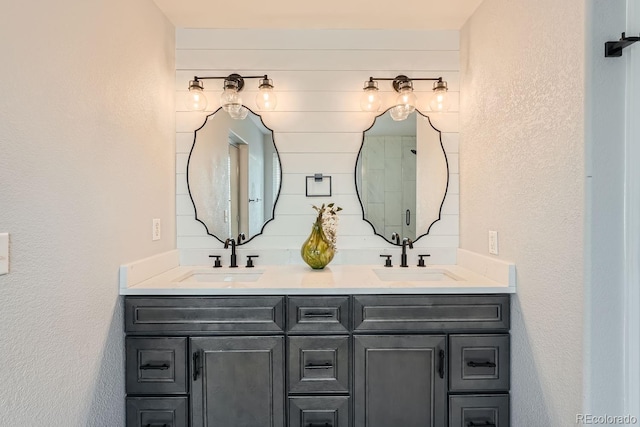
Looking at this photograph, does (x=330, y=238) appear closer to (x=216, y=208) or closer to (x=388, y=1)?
(x=216, y=208)

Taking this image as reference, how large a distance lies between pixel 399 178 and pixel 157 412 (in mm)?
1742

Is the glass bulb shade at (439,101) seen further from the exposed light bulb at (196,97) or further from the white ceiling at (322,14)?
the exposed light bulb at (196,97)

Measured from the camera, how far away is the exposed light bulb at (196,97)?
214 cm

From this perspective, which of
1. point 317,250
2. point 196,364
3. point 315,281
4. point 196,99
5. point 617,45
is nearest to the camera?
point 617,45

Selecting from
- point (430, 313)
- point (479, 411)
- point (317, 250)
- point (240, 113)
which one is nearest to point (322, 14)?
point (240, 113)

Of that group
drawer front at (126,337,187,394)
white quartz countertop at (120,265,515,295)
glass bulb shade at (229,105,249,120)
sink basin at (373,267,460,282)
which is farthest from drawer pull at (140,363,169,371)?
glass bulb shade at (229,105,249,120)

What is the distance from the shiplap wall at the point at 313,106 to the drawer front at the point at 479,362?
0.65 m

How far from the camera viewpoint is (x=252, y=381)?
1.64 m

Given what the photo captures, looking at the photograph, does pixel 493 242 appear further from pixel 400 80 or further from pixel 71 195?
pixel 71 195

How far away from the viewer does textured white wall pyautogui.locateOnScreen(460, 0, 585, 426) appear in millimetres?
1224

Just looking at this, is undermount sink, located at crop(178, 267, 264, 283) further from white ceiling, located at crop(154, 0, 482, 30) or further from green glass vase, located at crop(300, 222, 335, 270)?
white ceiling, located at crop(154, 0, 482, 30)

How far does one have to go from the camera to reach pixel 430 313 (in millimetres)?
1653

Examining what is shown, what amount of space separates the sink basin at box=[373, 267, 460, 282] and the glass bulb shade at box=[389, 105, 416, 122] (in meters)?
0.90

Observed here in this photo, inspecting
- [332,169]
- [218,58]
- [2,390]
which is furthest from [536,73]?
[2,390]
